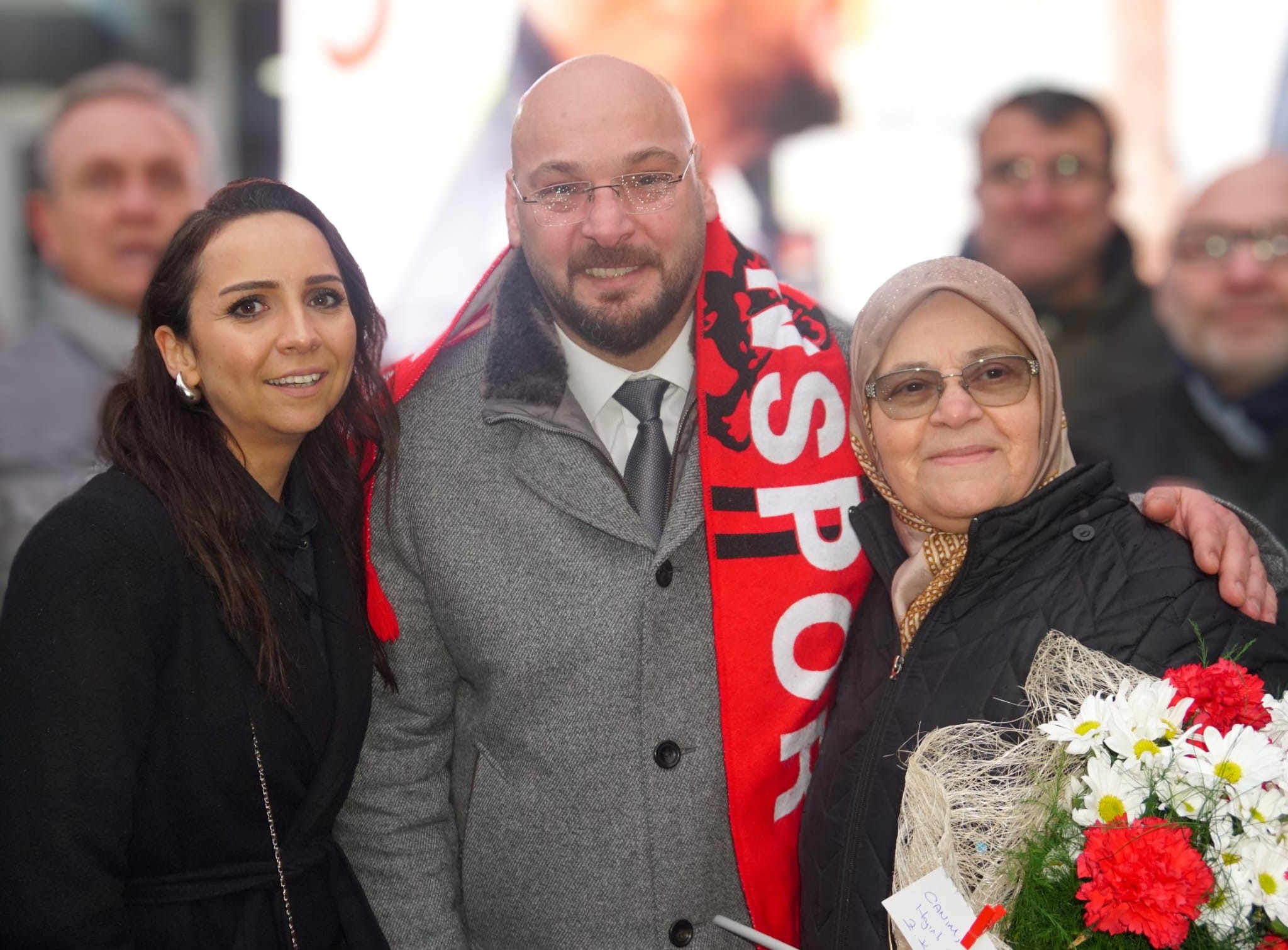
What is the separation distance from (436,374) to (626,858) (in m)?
0.92


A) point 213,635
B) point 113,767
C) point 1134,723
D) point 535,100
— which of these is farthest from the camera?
point 535,100

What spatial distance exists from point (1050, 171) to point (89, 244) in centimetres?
324

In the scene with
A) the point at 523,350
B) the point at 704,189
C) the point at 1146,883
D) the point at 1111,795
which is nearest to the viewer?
the point at 1146,883

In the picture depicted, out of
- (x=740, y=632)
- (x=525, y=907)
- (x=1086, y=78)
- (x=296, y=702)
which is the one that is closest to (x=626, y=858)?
(x=525, y=907)

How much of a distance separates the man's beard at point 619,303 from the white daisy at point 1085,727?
1.01m

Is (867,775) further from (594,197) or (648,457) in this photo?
(594,197)

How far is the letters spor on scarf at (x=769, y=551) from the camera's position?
202 centimetres

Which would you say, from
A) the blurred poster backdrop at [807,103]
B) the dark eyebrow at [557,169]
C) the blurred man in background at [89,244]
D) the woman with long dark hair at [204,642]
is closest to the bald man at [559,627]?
the dark eyebrow at [557,169]

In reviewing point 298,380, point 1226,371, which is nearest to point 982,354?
point 298,380

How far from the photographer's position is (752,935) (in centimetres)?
180

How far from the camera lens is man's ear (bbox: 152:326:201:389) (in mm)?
1822

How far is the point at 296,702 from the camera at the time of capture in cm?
183

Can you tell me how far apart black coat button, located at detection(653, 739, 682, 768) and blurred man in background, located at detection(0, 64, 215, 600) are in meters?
2.43

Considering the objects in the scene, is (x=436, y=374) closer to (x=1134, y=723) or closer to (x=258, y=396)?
(x=258, y=396)
